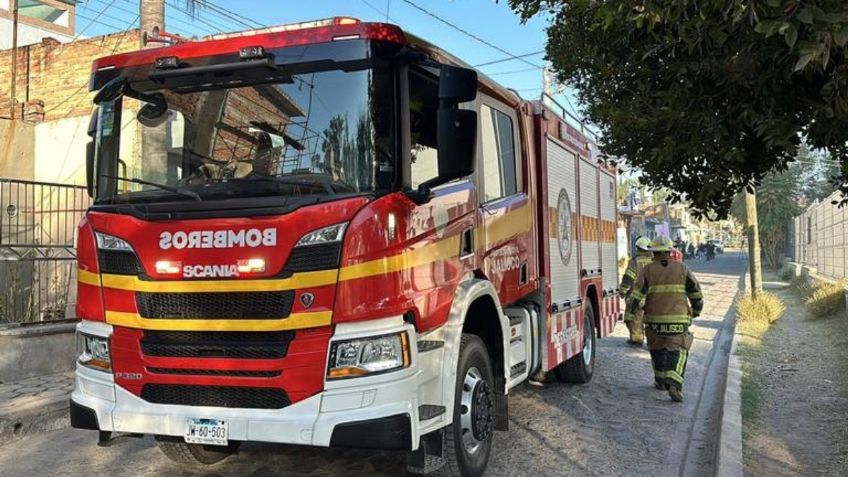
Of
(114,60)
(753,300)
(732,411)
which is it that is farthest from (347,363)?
(753,300)

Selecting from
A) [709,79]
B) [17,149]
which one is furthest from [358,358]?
[17,149]

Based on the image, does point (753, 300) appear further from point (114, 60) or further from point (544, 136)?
point (114, 60)

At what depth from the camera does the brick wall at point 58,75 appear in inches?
451

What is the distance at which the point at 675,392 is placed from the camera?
7.10 meters

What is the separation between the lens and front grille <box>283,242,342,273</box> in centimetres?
344

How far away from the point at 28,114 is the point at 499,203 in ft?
33.4

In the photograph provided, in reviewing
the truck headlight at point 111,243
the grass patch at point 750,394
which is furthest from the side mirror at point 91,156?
the grass patch at point 750,394

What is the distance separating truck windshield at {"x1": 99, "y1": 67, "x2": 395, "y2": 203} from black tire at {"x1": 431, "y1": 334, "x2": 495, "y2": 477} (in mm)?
1331

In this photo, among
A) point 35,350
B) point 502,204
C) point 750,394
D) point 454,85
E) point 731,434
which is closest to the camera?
point 454,85

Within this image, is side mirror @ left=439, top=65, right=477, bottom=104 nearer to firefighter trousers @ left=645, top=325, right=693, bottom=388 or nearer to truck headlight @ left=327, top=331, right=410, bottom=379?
truck headlight @ left=327, top=331, right=410, bottom=379

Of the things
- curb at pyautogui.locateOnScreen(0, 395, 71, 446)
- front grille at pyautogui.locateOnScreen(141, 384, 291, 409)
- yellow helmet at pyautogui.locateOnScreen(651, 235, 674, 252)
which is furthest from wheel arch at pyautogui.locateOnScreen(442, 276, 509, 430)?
curb at pyautogui.locateOnScreen(0, 395, 71, 446)

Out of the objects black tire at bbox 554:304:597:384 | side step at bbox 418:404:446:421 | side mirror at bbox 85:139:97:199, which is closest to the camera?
side step at bbox 418:404:446:421

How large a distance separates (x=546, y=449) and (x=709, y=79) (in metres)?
3.17

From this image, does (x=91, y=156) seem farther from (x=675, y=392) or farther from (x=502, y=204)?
(x=675, y=392)
